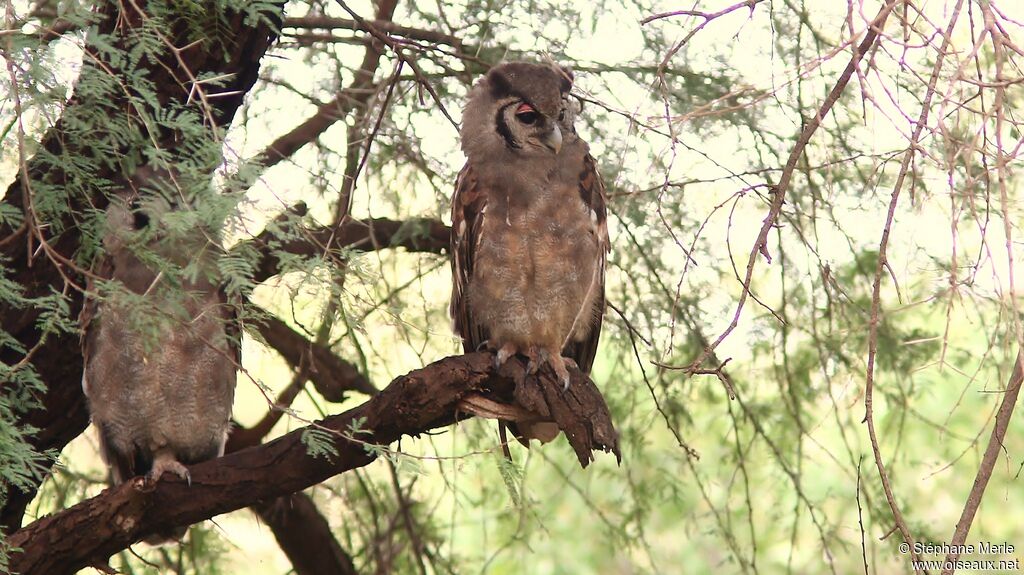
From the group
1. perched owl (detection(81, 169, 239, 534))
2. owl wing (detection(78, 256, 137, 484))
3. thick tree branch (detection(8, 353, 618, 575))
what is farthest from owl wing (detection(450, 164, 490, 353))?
owl wing (detection(78, 256, 137, 484))

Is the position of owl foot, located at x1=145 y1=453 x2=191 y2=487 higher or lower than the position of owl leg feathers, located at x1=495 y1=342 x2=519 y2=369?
lower

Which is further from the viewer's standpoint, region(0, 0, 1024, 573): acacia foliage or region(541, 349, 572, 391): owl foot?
region(0, 0, 1024, 573): acacia foliage

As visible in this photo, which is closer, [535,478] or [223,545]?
[223,545]

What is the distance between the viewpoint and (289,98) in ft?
12.3

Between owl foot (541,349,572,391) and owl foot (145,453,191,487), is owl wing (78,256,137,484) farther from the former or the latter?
owl foot (541,349,572,391)

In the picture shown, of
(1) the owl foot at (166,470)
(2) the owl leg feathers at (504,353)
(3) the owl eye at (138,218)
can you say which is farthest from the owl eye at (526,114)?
(1) the owl foot at (166,470)

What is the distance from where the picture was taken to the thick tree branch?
2.59 m

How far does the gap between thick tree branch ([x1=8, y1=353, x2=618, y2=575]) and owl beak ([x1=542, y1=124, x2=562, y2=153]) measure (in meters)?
0.74

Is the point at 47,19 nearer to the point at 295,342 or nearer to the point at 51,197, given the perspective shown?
the point at 51,197

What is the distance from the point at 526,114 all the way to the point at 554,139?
0.41 ft

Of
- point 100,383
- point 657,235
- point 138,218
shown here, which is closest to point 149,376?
point 100,383

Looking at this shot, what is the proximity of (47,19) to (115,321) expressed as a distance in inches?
36.4

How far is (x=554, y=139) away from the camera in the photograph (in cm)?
322

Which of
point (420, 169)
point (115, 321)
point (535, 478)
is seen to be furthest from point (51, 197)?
point (535, 478)
